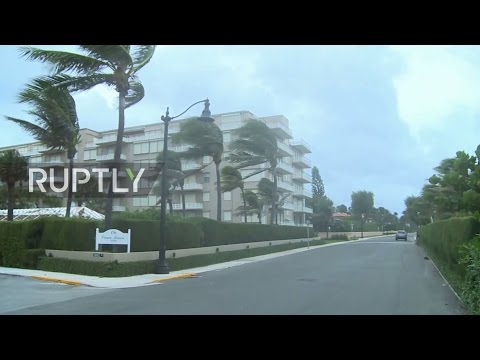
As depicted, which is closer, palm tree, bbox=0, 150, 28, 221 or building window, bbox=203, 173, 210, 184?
palm tree, bbox=0, 150, 28, 221

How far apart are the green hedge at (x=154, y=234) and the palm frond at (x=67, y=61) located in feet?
22.1

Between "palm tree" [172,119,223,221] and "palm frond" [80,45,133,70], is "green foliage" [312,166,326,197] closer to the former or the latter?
"palm tree" [172,119,223,221]

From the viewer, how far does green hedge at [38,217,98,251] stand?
20609mm

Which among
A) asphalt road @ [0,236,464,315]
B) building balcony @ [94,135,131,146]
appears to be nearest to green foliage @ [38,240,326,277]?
asphalt road @ [0,236,464,315]

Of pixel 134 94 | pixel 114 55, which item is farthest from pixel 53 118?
pixel 114 55

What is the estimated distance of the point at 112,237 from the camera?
20.1 metres

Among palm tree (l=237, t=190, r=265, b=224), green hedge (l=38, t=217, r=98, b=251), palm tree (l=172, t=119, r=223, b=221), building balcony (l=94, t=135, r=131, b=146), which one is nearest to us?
green hedge (l=38, t=217, r=98, b=251)

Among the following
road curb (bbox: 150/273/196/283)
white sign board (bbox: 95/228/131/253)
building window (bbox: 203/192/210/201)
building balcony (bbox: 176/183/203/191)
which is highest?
building balcony (bbox: 176/183/203/191)

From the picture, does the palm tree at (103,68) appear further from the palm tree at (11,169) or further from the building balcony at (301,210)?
the building balcony at (301,210)

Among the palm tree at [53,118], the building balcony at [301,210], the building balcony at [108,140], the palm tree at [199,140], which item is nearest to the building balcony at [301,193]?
the building balcony at [301,210]

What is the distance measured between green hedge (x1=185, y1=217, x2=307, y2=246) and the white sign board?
758cm
